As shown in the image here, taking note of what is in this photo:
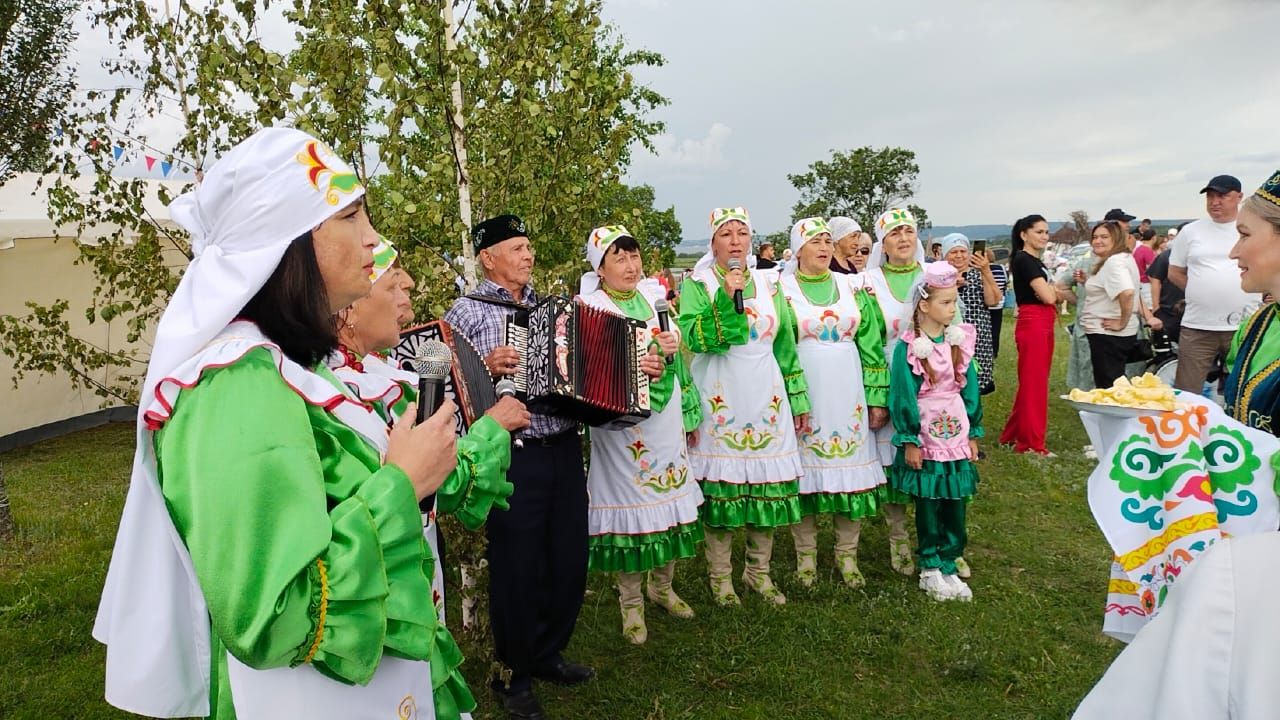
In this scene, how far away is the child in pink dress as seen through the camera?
479 centimetres

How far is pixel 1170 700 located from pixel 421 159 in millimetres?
3244

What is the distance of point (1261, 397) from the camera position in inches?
97.3

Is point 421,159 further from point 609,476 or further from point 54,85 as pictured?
point 54,85

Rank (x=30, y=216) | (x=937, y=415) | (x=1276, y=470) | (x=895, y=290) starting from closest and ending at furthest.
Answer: (x=1276, y=470) < (x=937, y=415) < (x=895, y=290) < (x=30, y=216)

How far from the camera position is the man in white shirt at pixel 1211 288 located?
20.1ft

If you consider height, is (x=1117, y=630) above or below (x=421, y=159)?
below

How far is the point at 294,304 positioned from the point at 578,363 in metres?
2.08

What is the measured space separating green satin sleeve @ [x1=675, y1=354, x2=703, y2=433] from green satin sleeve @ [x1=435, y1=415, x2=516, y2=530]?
2.37 meters

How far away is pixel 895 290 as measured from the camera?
541 centimetres

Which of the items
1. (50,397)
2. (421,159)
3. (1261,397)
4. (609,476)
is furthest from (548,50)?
(50,397)

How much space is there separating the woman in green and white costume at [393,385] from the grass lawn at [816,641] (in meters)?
2.04

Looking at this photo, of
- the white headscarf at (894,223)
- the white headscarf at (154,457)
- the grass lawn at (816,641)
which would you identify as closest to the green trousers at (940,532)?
the grass lawn at (816,641)

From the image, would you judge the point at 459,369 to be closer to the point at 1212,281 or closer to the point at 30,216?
the point at 1212,281

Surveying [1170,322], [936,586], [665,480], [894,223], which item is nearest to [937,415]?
[936,586]
